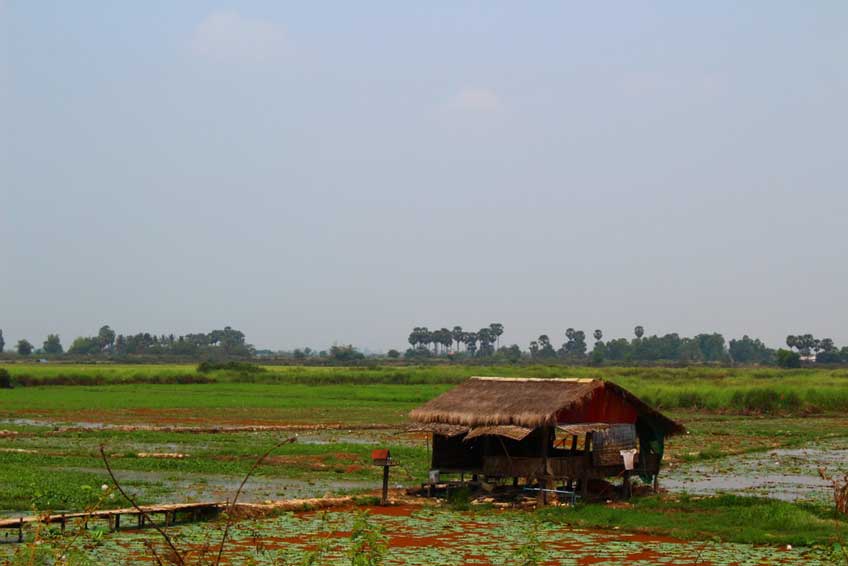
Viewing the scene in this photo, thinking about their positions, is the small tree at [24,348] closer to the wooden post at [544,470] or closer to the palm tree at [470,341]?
the palm tree at [470,341]

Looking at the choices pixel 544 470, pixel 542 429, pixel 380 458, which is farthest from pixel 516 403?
pixel 380 458

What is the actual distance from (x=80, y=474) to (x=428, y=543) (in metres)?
10.8

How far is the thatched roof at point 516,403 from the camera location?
19.1 m

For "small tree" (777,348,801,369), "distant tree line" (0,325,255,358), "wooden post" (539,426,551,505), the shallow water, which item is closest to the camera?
"wooden post" (539,426,551,505)

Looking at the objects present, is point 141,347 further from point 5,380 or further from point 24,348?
point 5,380

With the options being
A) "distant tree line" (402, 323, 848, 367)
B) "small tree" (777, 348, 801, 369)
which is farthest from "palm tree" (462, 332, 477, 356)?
"small tree" (777, 348, 801, 369)

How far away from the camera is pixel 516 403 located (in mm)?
19656

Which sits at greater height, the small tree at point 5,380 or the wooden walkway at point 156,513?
the small tree at point 5,380

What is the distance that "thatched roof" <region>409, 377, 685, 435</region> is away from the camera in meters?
19.1

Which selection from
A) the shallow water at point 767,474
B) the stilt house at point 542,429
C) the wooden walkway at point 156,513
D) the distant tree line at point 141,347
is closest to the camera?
the wooden walkway at point 156,513

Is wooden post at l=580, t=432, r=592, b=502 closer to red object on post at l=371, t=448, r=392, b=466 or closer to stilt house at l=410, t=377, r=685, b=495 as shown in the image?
stilt house at l=410, t=377, r=685, b=495

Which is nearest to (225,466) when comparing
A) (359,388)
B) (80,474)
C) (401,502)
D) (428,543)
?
(80,474)

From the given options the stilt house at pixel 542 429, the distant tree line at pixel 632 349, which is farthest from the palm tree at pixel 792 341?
the stilt house at pixel 542 429

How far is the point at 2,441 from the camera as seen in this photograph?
1199 inches
